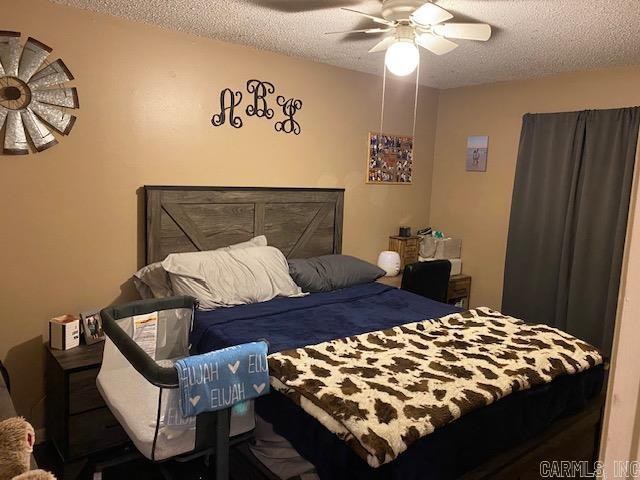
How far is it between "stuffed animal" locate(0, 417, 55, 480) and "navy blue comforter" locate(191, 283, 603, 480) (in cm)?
96

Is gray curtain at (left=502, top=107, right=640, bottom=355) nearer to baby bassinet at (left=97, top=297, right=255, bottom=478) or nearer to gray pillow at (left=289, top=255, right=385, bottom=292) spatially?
gray pillow at (left=289, top=255, right=385, bottom=292)

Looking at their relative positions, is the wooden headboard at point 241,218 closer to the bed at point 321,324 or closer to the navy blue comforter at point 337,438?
the bed at point 321,324

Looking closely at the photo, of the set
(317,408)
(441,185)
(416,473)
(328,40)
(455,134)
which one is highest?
(328,40)

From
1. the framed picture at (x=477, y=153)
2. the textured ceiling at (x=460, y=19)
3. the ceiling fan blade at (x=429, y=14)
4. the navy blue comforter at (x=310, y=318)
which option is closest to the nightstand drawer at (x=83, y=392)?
the navy blue comforter at (x=310, y=318)

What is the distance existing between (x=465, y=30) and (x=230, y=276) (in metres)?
1.92

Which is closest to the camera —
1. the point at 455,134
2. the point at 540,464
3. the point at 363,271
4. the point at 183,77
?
the point at 540,464

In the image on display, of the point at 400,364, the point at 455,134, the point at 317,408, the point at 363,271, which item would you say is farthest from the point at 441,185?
the point at 317,408

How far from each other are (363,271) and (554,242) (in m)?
1.56

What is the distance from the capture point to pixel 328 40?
308cm

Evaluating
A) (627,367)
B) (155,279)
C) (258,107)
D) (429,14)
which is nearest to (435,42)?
(429,14)

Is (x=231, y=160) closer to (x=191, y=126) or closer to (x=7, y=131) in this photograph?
(x=191, y=126)

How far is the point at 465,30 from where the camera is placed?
2.33 m

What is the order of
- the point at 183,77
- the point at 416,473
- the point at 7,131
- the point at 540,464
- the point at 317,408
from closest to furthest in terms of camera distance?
the point at 416,473, the point at 317,408, the point at 540,464, the point at 7,131, the point at 183,77

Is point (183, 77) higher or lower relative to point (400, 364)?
higher
